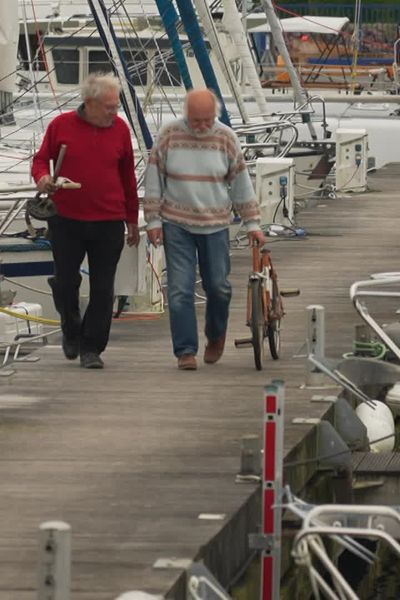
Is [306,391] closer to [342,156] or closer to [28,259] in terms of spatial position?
[28,259]

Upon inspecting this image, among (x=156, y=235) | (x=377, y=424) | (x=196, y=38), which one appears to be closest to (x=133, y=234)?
(x=156, y=235)

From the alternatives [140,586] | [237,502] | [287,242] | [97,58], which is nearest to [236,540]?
[237,502]

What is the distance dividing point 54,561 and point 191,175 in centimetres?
514

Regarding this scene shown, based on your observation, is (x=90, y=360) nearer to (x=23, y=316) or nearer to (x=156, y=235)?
(x=156, y=235)

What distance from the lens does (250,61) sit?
25828 millimetres

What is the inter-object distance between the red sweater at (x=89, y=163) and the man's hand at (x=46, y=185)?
158mm

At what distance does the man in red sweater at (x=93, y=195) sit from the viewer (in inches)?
447

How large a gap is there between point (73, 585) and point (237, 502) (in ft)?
4.79

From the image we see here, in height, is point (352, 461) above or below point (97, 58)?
above

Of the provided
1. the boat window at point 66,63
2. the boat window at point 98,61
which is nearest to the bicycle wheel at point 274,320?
the boat window at point 98,61

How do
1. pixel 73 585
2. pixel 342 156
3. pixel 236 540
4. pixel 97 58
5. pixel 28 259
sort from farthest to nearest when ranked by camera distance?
pixel 97 58
pixel 342 156
pixel 28 259
pixel 236 540
pixel 73 585

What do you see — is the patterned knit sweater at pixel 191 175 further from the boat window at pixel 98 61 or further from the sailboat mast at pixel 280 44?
the boat window at pixel 98 61

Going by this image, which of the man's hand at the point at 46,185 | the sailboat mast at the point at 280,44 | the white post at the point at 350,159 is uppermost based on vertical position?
the man's hand at the point at 46,185

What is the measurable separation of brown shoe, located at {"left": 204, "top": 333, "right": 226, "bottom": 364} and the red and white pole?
3657mm
